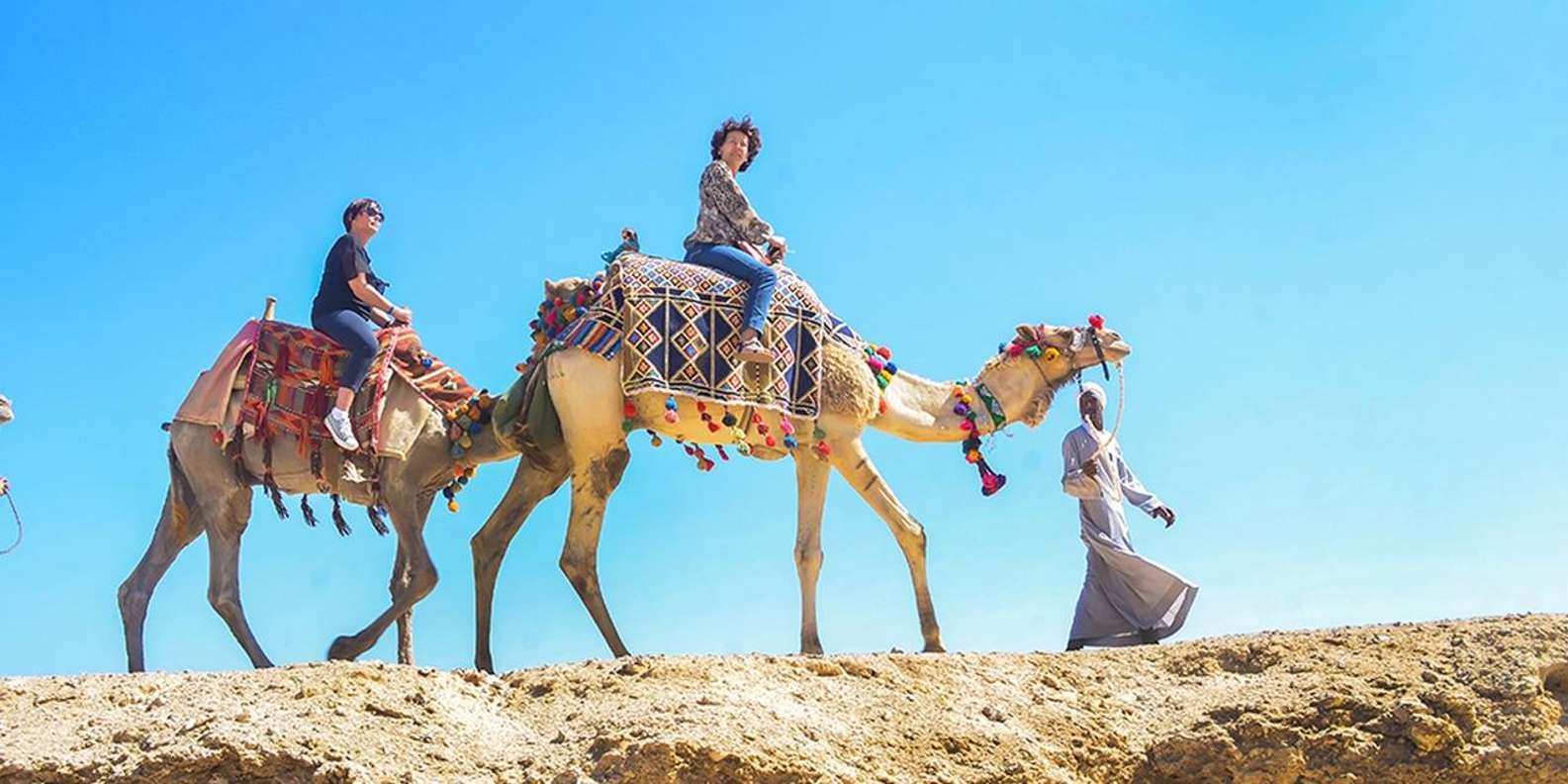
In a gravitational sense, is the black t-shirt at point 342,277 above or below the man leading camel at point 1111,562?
above

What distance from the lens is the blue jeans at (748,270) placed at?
1177 cm

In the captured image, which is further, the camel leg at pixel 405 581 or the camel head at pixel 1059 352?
the camel head at pixel 1059 352

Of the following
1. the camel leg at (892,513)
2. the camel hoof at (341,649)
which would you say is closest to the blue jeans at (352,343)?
the camel hoof at (341,649)

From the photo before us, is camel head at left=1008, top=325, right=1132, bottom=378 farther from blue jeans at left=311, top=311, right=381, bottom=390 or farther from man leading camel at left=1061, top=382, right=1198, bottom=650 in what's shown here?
blue jeans at left=311, top=311, right=381, bottom=390

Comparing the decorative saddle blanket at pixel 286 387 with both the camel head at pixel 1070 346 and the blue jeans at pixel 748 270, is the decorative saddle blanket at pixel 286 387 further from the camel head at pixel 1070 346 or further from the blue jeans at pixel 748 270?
the camel head at pixel 1070 346

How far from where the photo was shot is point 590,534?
37.8 feet

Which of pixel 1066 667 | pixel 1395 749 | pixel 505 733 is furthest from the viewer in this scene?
pixel 1066 667

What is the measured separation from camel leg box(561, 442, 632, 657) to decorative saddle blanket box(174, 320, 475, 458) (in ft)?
4.04

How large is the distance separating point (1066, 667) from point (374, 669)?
3527mm

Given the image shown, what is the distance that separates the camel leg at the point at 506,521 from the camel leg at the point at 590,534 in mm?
568

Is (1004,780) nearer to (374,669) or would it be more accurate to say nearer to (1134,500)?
(374,669)

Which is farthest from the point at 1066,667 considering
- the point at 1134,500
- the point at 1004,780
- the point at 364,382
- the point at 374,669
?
the point at 364,382

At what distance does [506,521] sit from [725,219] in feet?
7.79

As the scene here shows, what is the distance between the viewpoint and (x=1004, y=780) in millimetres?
8812
